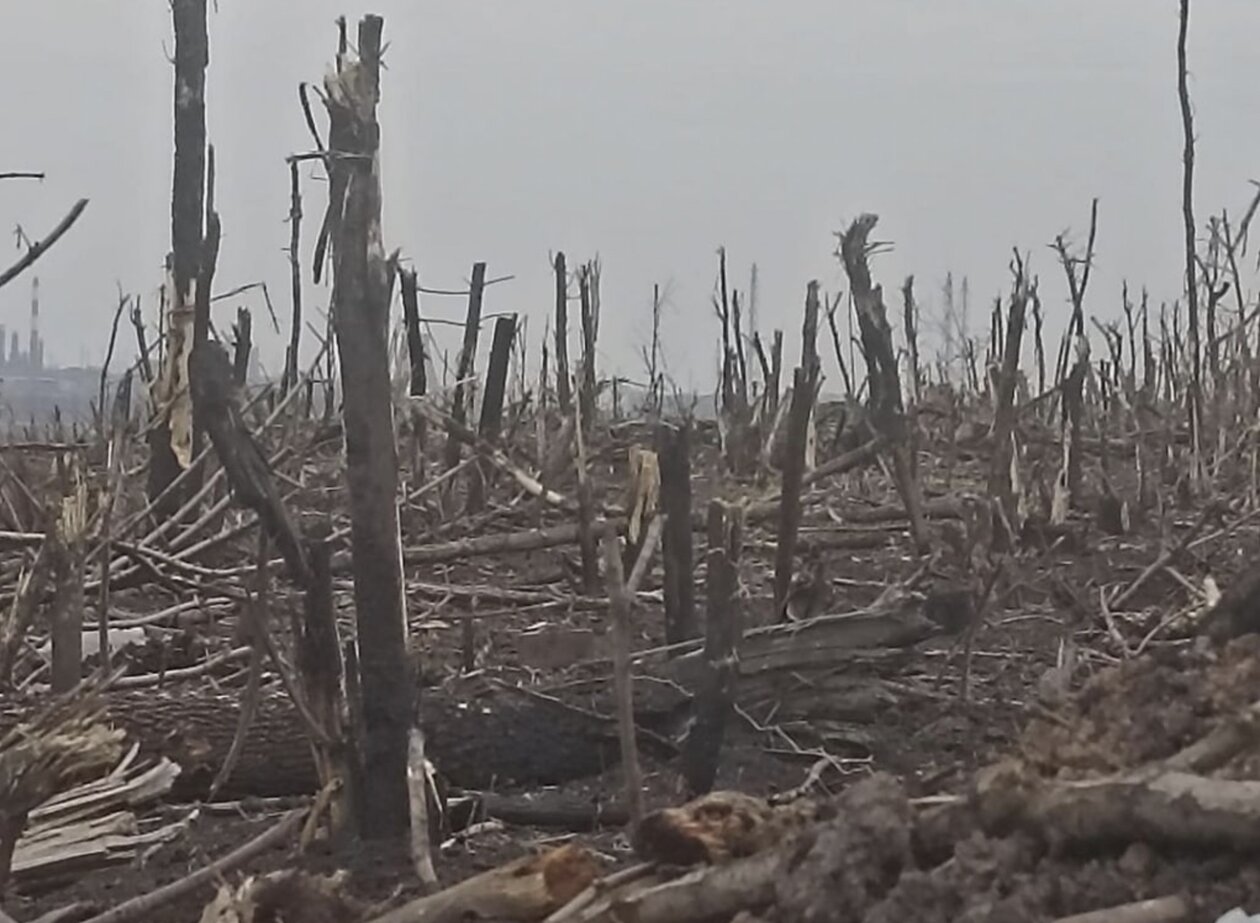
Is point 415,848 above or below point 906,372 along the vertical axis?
below

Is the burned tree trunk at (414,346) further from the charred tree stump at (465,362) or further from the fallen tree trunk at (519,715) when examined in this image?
the fallen tree trunk at (519,715)

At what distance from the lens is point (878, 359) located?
7.05 m

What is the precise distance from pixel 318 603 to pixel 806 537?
513 cm

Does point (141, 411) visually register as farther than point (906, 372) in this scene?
No

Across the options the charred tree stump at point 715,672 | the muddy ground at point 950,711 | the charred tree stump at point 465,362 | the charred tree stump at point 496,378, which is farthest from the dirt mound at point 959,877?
the charred tree stump at point 496,378

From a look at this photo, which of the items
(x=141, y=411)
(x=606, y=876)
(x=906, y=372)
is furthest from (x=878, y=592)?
(x=906, y=372)

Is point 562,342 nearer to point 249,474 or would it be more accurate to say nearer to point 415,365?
point 415,365

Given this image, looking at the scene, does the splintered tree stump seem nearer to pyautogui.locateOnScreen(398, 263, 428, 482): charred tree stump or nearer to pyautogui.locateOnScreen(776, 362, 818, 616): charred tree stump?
pyautogui.locateOnScreen(776, 362, 818, 616): charred tree stump

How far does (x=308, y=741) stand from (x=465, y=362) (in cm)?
713

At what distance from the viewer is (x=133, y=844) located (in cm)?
350

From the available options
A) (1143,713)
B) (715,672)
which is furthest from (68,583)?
(1143,713)

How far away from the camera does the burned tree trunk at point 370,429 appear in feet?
12.5

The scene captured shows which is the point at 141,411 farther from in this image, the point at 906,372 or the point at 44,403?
the point at 44,403

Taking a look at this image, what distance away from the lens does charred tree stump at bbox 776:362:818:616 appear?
6090 millimetres
